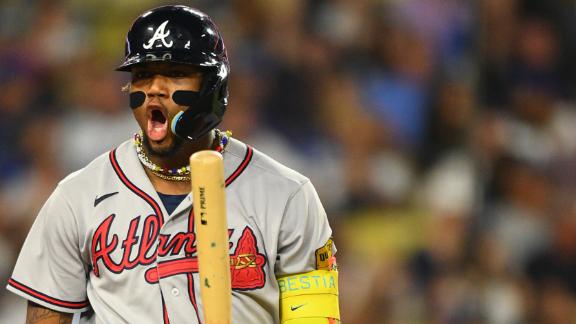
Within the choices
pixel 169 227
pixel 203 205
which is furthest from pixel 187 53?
pixel 203 205

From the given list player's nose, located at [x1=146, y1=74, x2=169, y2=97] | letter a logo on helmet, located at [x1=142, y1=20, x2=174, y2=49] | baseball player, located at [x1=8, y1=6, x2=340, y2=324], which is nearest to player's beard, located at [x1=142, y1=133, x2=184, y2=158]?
baseball player, located at [x1=8, y1=6, x2=340, y2=324]

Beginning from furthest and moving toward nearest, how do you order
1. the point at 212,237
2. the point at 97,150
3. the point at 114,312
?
the point at 97,150 < the point at 114,312 < the point at 212,237

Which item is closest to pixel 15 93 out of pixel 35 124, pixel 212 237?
pixel 35 124

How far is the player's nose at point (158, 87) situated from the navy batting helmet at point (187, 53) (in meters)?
0.03

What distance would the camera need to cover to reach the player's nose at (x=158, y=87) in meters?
2.26

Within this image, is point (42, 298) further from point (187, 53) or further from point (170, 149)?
point (187, 53)

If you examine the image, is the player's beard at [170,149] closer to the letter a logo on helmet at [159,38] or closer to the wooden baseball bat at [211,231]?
the letter a logo on helmet at [159,38]

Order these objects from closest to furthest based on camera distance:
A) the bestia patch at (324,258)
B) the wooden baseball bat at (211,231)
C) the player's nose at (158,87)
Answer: the wooden baseball bat at (211,231) → the player's nose at (158,87) → the bestia patch at (324,258)

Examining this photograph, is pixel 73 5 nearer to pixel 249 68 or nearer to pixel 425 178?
pixel 249 68

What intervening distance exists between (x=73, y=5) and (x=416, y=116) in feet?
5.51

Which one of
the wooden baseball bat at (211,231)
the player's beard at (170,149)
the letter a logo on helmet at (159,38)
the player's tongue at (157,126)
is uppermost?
the letter a logo on helmet at (159,38)

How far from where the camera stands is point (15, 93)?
446cm

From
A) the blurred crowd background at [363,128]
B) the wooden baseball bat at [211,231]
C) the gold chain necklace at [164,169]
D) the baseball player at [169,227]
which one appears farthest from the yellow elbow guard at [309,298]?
the blurred crowd background at [363,128]

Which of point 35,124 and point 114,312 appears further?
point 35,124
